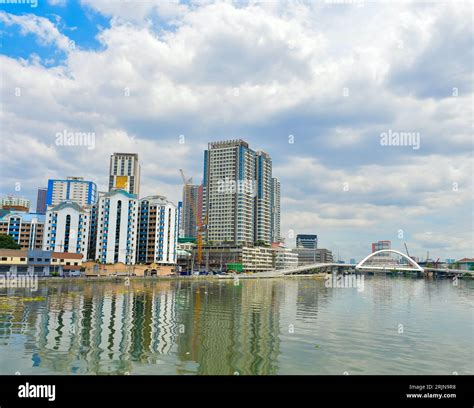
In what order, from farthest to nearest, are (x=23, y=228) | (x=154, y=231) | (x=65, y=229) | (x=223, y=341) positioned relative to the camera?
1. (x=23, y=228)
2. (x=154, y=231)
3. (x=65, y=229)
4. (x=223, y=341)

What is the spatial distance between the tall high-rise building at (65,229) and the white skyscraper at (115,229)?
5.36 meters

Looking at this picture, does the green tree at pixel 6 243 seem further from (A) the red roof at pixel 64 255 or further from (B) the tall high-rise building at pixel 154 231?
(B) the tall high-rise building at pixel 154 231

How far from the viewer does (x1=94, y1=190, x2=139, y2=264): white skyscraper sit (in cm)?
13212

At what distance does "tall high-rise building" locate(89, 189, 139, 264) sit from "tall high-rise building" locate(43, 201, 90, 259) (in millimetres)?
5269

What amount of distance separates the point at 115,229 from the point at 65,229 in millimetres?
15387

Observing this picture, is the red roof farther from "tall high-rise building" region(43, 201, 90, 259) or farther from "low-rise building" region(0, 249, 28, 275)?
"tall high-rise building" region(43, 201, 90, 259)

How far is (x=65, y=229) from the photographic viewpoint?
128500mm

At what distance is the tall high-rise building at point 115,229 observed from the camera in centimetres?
13212

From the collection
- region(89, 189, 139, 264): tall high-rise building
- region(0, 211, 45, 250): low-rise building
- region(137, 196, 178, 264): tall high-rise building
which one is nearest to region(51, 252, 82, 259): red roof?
region(89, 189, 139, 264): tall high-rise building

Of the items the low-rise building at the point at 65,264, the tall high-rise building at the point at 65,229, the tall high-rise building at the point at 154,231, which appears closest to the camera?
the low-rise building at the point at 65,264

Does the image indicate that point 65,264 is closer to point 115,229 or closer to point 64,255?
point 64,255

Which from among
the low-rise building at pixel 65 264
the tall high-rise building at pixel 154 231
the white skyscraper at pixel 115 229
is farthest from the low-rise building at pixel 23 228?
the low-rise building at pixel 65 264

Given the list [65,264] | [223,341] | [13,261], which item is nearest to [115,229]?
[65,264]
